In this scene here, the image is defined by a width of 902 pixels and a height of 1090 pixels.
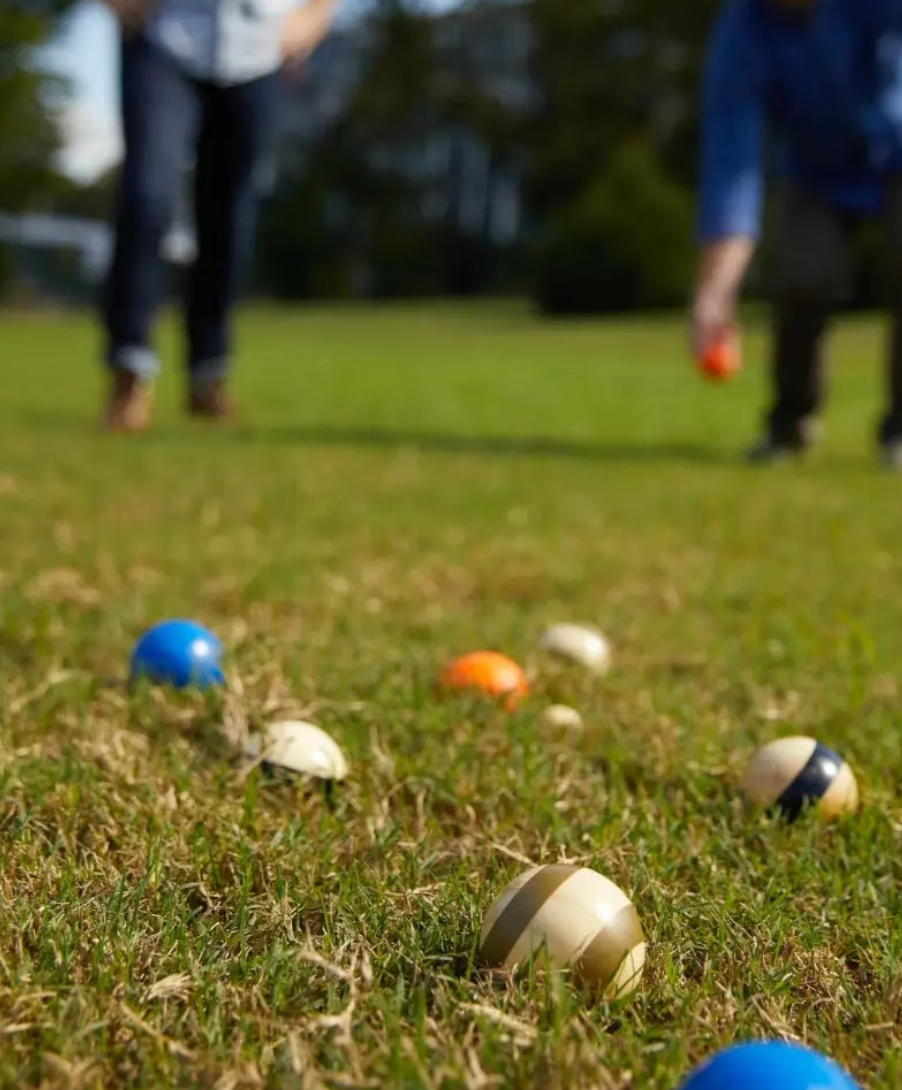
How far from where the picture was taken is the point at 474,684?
7.03 feet

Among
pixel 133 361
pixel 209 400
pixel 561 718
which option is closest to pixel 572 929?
pixel 561 718

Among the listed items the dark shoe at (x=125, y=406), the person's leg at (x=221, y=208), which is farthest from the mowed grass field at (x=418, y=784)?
the person's leg at (x=221, y=208)

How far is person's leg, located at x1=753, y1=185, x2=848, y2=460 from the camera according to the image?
5672 millimetres

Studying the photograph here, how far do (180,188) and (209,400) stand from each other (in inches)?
41.9

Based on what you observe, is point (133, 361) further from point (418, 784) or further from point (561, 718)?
point (418, 784)

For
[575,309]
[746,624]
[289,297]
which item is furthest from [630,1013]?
[289,297]

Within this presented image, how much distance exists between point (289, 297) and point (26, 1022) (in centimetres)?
4813

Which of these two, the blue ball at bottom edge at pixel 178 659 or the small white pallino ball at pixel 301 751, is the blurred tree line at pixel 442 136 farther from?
the small white pallino ball at pixel 301 751

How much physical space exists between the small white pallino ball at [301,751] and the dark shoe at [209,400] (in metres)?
4.42

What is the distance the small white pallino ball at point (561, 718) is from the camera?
207cm

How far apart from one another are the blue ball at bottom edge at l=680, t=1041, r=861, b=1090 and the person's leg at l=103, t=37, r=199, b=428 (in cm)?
464

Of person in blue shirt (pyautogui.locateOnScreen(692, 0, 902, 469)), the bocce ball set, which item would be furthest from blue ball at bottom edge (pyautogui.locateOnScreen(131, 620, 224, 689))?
person in blue shirt (pyautogui.locateOnScreen(692, 0, 902, 469))

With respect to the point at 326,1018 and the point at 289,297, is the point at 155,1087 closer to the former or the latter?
the point at 326,1018

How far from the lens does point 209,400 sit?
6.17 m
